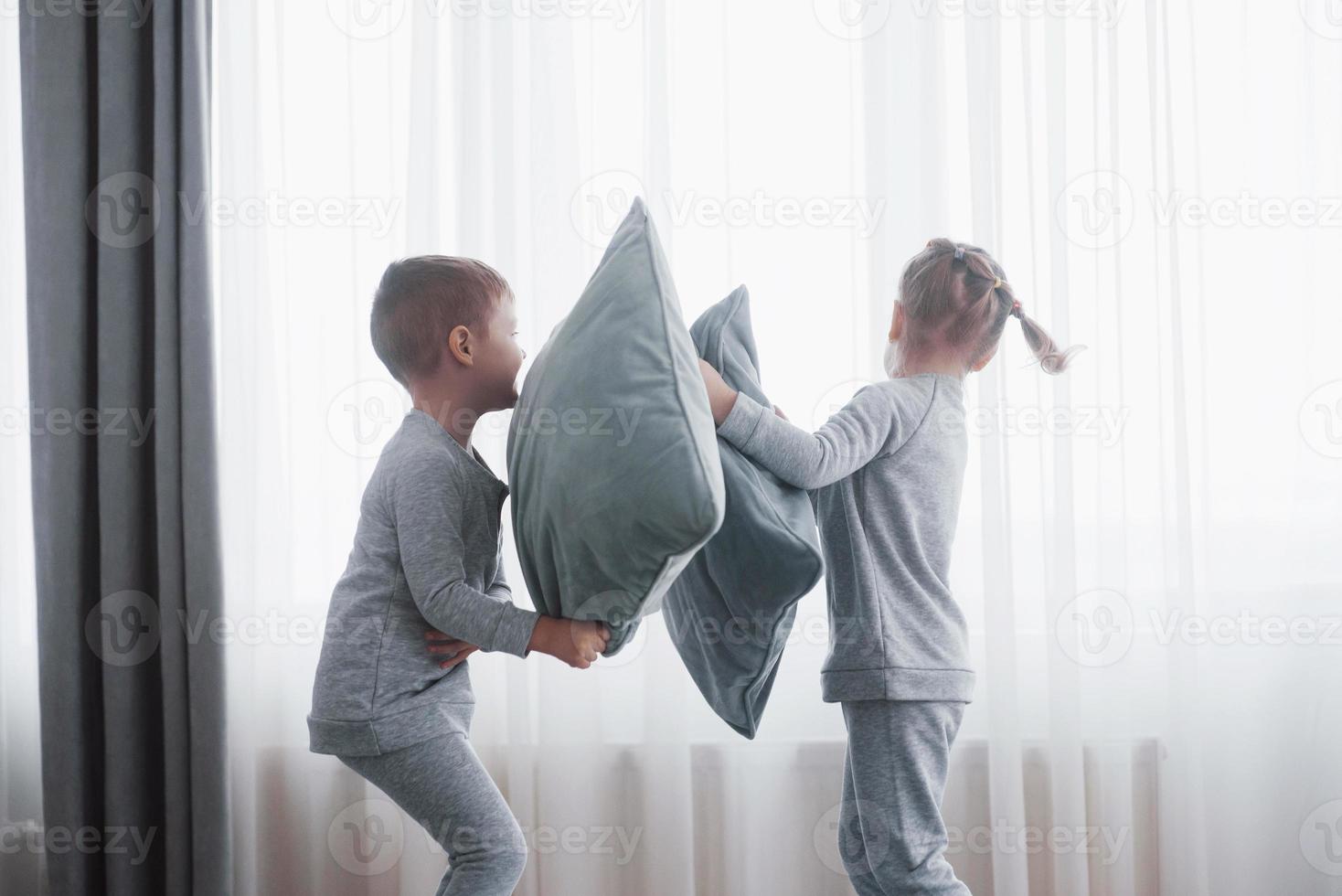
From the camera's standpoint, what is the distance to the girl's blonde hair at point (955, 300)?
4.09 feet

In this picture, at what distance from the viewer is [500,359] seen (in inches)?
45.1

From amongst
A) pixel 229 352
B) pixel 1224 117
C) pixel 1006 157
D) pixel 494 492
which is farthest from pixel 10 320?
pixel 1224 117

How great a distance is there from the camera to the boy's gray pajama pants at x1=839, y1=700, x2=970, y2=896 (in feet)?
3.70

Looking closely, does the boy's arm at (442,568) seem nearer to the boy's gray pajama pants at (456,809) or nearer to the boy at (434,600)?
the boy at (434,600)
